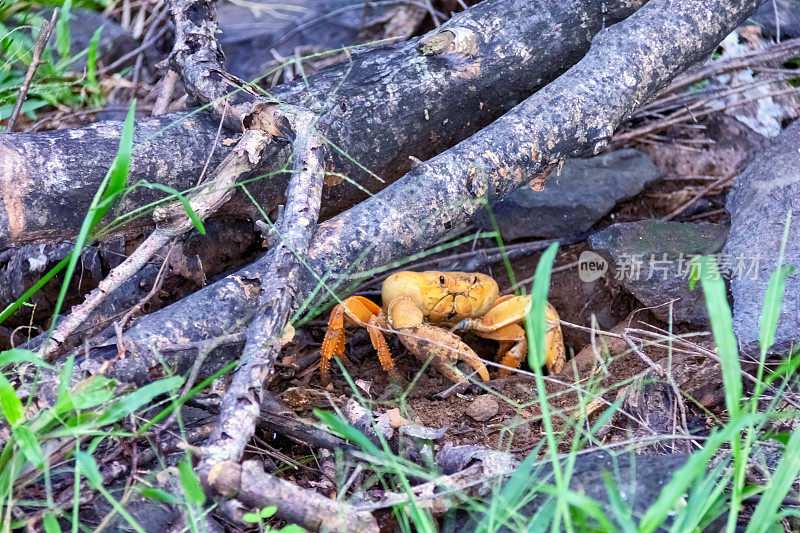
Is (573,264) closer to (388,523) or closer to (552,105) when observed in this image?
(552,105)

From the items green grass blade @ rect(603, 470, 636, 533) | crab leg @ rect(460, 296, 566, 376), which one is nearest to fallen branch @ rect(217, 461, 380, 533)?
green grass blade @ rect(603, 470, 636, 533)

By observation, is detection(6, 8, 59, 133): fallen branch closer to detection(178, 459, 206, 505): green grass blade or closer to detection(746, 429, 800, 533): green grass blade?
detection(178, 459, 206, 505): green grass blade

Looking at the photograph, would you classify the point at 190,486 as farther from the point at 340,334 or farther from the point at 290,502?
the point at 340,334

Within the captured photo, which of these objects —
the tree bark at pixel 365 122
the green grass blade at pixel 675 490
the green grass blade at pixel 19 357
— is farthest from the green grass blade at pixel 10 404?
the green grass blade at pixel 675 490

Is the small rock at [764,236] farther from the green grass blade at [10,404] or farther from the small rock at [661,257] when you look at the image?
the green grass blade at [10,404]

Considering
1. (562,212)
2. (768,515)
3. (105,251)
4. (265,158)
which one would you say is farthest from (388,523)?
(562,212)

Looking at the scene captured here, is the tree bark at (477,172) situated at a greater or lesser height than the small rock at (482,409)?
greater

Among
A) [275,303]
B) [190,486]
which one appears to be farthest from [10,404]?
[275,303]
